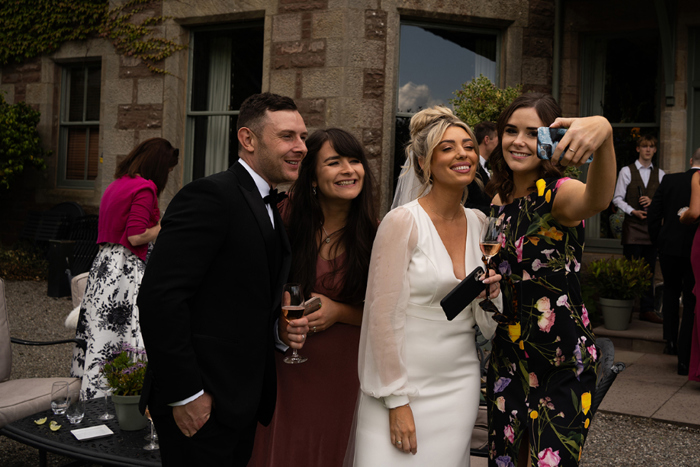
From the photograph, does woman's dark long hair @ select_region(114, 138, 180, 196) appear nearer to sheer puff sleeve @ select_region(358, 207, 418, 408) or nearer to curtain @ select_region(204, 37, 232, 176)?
sheer puff sleeve @ select_region(358, 207, 418, 408)

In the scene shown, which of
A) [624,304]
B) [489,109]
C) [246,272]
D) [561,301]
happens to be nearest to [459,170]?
[561,301]

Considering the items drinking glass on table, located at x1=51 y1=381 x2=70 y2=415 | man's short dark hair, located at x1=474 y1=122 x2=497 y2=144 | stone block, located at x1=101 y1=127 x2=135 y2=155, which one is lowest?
drinking glass on table, located at x1=51 y1=381 x2=70 y2=415

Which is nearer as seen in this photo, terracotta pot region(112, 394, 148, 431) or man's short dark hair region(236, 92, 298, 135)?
man's short dark hair region(236, 92, 298, 135)

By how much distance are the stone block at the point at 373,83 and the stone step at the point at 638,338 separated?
391 centimetres

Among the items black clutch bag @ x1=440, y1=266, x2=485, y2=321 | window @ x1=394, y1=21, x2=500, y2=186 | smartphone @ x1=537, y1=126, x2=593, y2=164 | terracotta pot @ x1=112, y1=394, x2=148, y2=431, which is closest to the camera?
smartphone @ x1=537, y1=126, x2=593, y2=164

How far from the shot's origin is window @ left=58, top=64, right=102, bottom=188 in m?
11.4

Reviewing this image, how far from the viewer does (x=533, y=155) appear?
2.55 meters

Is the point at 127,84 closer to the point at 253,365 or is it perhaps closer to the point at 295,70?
the point at 295,70

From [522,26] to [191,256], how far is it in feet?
25.2

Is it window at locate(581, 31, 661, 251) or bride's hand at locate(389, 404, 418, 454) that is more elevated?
window at locate(581, 31, 661, 251)

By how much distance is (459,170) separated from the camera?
261cm

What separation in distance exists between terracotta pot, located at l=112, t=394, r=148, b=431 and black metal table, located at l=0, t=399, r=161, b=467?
1.4 inches

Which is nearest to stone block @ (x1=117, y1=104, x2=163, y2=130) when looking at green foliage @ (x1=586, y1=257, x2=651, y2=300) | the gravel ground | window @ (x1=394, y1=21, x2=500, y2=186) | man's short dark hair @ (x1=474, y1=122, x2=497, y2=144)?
window @ (x1=394, y1=21, x2=500, y2=186)

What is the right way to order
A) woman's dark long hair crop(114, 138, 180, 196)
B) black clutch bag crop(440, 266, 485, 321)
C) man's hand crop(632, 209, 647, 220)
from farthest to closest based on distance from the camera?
man's hand crop(632, 209, 647, 220)
woman's dark long hair crop(114, 138, 180, 196)
black clutch bag crop(440, 266, 485, 321)
